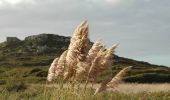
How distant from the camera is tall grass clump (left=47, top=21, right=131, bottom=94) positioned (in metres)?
9.85

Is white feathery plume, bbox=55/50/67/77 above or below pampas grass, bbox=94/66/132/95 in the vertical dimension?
above

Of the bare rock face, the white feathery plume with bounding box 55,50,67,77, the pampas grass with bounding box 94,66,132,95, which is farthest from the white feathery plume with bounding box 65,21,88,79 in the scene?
the bare rock face

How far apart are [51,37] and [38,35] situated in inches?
172

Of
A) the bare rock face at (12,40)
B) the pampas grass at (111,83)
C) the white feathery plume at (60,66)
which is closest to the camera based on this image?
the pampas grass at (111,83)

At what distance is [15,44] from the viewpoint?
176000mm

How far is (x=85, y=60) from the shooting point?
994cm

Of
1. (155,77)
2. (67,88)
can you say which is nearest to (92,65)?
(67,88)

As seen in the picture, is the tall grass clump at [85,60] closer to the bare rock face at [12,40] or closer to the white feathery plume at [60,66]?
the white feathery plume at [60,66]

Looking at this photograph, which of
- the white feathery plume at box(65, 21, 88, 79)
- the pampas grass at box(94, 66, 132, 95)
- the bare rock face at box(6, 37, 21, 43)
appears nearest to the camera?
the white feathery plume at box(65, 21, 88, 79)

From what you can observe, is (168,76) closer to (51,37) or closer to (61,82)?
(61,82)

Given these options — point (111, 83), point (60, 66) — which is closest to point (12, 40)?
point (60, 66)

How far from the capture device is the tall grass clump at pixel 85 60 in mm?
9852

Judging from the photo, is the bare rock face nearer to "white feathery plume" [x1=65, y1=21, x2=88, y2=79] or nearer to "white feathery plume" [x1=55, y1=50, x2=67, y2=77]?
"white feathery plume" [x1=55, y1=50, x2=67, y2=77]

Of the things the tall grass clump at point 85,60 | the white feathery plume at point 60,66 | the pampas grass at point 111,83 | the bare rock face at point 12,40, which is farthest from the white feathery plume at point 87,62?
the bare rock face at point 12,40
